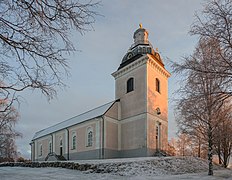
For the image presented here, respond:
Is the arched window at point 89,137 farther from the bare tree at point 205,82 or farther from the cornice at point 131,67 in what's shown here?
the bare tree at point 205,82

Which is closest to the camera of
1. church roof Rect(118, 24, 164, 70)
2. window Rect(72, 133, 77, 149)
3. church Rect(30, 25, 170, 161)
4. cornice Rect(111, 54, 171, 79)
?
church Rect(30, 25, 170, 161)

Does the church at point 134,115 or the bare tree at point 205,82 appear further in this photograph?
the church at point 134,115

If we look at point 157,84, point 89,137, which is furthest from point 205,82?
point 89,137

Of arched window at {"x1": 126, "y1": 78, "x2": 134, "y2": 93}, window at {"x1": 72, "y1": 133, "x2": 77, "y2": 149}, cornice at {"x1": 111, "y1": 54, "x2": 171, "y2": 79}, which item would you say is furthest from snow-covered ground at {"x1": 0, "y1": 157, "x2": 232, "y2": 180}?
window at {"x1": 72, "y1": 133, "x2": 77, "y2": 149}

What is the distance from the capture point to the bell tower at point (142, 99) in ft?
87.5

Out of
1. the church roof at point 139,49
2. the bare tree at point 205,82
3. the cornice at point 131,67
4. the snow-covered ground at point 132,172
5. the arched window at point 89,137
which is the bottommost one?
the snow-covered ground at point 132,172

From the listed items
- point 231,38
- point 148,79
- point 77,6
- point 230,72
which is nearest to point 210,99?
point 230,72

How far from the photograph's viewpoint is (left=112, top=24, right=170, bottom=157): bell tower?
87.5 feet

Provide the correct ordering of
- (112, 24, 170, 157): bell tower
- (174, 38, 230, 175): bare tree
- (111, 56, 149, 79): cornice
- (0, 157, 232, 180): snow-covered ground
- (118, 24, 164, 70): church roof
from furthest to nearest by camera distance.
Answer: (118, 24, 164, 70): church roof, (111, 56, 149, 79): cornice, (112, 24, 170, 157): bell tower, (0, 157, 232, 180): snow-covered ground, (174, 38, 230, 175): bare tree

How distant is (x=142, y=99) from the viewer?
27375 millimetres

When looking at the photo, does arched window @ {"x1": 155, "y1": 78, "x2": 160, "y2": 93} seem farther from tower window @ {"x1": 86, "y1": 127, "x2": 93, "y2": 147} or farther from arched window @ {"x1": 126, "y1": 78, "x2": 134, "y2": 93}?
tower window @ {"x1": 86, "y1": 127, "x2": 93, "y2": 147}

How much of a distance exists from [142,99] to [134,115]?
207 centimetres

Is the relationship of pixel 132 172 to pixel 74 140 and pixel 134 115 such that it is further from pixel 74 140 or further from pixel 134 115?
pixel 74 140

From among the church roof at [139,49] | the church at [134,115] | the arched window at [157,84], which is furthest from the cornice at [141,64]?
the arched window at [157,84]
